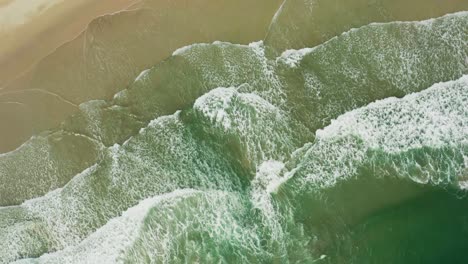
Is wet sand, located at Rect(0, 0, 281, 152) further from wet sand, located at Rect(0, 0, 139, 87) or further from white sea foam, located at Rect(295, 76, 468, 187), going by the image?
white sea foam, located at Rect(295, 76, 468, 187)

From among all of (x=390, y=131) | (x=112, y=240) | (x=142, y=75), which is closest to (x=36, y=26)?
(x=142, y=75)

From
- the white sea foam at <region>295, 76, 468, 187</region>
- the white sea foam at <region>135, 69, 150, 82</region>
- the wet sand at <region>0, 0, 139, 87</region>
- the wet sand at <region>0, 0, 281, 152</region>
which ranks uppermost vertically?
the wet sand at <region>0, 0, 139, 87</region>

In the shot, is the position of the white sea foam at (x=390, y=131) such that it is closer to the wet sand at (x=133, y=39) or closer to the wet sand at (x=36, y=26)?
the wet sand at (x=133, y=39)

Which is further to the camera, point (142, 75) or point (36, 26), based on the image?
point (36, 26)

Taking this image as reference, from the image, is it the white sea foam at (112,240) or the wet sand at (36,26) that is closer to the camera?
the white sea foam at (112,240)

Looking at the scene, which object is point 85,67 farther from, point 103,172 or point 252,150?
point 252,150

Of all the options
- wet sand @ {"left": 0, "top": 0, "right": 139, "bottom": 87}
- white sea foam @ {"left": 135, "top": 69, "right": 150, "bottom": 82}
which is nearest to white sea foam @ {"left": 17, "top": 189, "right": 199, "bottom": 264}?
white sea foam @ {"left": 135, "top": 69, "right": 150, "bottom": 82}

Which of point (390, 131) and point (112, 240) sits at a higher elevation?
point (112, 240)

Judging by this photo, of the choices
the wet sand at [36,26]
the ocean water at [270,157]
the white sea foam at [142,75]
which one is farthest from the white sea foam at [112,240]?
the wet sand at [36,26]

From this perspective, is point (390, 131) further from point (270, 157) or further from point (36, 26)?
point (36, 26)
